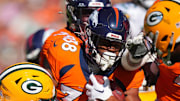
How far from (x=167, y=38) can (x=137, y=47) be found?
0.47 meters

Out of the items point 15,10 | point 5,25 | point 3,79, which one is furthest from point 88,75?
point 15,10

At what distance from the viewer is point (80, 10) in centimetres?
340

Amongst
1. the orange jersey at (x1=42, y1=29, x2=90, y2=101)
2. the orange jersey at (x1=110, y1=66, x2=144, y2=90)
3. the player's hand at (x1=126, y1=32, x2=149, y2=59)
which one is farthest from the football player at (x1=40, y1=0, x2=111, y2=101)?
the player's hand at (x1=126, y1=32, x2=149, y2=59)

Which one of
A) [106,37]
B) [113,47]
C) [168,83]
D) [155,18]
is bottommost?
[168,83]

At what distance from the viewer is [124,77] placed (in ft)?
9.79

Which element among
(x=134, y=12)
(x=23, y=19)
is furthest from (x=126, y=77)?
(x=23, y=19)

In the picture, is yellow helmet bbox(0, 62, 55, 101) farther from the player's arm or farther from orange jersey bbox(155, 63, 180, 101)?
orange jersey bbox(155, 63, 180, 101)

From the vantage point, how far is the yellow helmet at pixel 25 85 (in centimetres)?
245

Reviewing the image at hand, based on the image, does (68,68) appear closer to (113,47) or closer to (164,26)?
(113,47)

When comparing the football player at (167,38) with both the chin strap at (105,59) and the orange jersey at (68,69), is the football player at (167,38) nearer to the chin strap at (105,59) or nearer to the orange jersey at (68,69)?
the chin strap at (105,59)

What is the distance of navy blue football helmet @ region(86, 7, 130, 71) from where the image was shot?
279 cm

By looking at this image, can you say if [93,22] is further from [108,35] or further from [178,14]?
[178,14]

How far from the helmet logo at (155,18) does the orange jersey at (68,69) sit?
2.65ft

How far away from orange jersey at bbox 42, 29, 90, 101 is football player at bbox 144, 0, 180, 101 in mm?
756
